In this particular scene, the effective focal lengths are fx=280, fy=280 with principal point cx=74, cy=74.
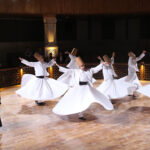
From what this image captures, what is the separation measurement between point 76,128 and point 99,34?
43.3ft

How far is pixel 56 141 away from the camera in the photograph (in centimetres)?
594

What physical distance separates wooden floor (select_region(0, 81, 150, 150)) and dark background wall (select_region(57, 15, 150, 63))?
398 inches

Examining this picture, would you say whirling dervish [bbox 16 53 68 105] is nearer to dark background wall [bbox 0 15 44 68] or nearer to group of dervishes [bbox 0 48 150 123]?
group of dervishes [bbox 0 48 150 123]

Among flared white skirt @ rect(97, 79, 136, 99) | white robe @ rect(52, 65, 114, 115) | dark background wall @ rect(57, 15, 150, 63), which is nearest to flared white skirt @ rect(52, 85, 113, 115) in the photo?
white robe @ rect(52, 65, 114, 115)

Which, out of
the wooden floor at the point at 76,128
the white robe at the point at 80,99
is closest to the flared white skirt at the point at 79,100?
the white robe at the point at 80,99

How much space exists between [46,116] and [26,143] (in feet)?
6.30

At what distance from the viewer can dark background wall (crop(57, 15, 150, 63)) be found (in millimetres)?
18531

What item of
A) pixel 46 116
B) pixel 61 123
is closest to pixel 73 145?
pixel 61 123

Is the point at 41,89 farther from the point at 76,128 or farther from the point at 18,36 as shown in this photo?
the point at 18,36

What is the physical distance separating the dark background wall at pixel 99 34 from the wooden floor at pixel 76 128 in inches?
398

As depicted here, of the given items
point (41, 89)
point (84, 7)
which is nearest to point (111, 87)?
point (41, 89)

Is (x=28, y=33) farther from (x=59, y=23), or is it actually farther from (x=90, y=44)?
(x=90, y=44)

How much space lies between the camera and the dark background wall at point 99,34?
60.8 ft

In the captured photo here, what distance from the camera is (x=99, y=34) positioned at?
62.8ft
